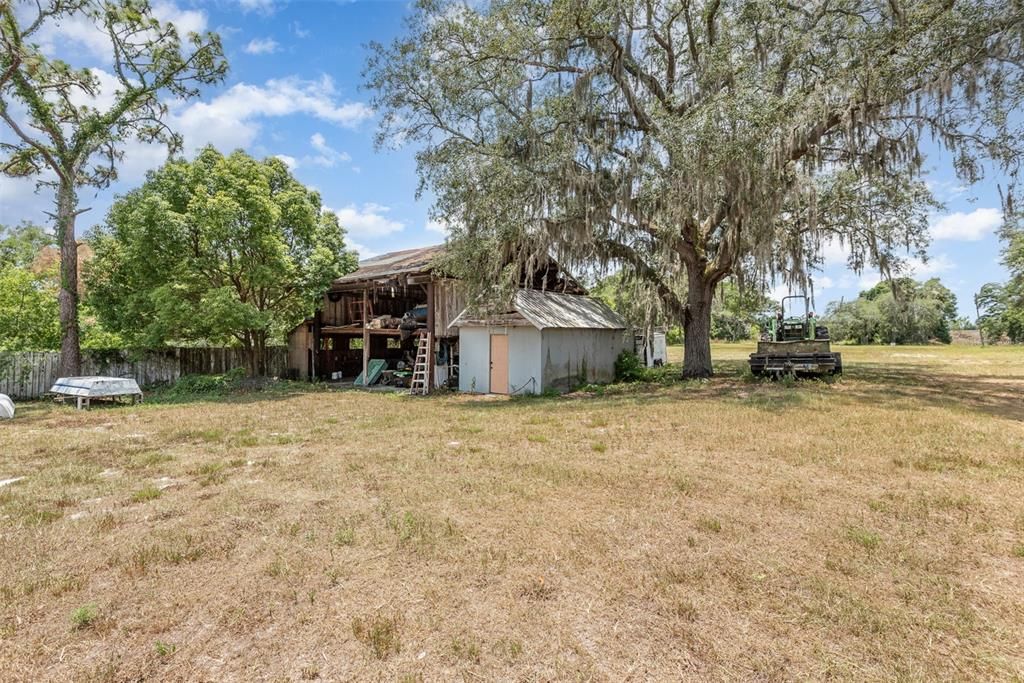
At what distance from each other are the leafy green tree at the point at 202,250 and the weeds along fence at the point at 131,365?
4.08 ft

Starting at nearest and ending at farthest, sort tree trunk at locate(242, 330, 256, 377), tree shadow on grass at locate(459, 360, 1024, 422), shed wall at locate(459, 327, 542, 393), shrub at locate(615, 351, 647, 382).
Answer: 1. tree shadow on grass at locate(459, 360, 1024, 422)
2. shed wall at locate(459, 327, 542, 393)
3. tree trunk at locate(242, 330, 256, 377)
4. shrub at locate(615, 351, 647, 382)

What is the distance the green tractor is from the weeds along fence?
17.7 m

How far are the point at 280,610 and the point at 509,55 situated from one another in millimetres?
13109

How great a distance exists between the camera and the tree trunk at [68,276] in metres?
14.1

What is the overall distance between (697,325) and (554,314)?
15.7 ft

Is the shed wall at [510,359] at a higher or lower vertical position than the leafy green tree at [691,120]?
lower

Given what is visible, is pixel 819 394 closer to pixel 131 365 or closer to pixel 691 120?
pixel 691 120

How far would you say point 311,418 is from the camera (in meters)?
10.5

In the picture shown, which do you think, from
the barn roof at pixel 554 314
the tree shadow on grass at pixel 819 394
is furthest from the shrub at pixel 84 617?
the barn roof at pixel 554 314

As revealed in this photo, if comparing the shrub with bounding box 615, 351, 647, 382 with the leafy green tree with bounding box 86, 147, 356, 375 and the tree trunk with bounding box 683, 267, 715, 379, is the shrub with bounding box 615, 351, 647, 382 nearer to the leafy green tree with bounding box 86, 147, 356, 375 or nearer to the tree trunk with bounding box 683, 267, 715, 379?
the tree trunk with bounding box 683, 267, 715, 379

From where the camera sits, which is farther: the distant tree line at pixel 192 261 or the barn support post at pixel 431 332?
the barn support post at pixel 431 332

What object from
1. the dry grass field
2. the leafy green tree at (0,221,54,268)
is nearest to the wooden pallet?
the dry grass field

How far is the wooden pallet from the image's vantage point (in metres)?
15.7

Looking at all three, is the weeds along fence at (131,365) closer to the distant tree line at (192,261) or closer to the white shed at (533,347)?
the distant tree line at (192,261)
